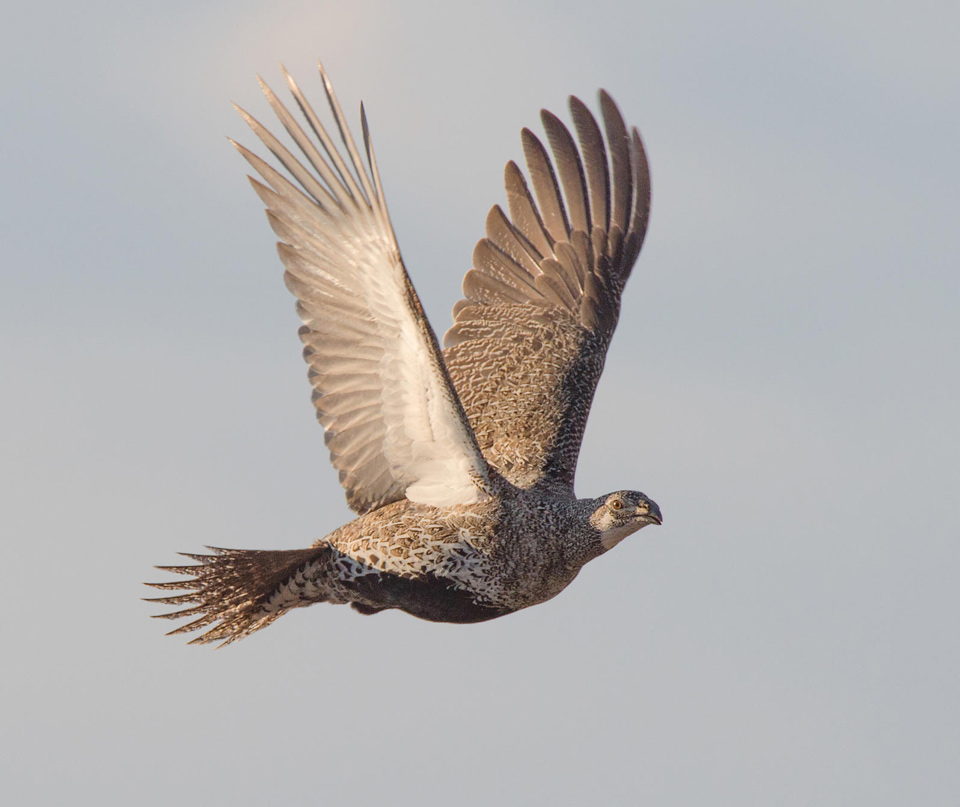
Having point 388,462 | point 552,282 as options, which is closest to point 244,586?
point 388,462

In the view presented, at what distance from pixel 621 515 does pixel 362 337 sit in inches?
125

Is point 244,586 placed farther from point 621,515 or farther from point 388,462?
point 621,515

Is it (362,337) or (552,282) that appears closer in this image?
(362,337)

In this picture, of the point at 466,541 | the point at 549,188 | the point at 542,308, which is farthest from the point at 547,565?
the point at 549,188

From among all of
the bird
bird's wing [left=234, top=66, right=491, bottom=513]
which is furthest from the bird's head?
bird's wing [left=234, top=66, right=491, bottom=513]

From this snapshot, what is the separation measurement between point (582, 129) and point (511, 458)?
4.56 m

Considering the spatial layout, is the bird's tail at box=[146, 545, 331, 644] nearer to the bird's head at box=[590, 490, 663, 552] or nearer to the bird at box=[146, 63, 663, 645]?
the bird at box=[146, 63, 663, 645]

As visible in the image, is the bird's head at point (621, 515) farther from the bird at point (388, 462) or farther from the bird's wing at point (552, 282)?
the bird's wing at point (552, 282)

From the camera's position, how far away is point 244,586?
16656mm

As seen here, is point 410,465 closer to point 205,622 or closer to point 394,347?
point 394,347

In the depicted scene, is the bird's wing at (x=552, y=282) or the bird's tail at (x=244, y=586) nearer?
the bird's tail at (x=244, y=586)

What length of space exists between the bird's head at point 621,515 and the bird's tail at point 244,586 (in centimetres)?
271

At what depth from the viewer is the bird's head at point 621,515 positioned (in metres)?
16.8

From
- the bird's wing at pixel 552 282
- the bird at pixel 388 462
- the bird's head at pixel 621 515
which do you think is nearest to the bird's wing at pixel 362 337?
the bird at pixel 388 462
